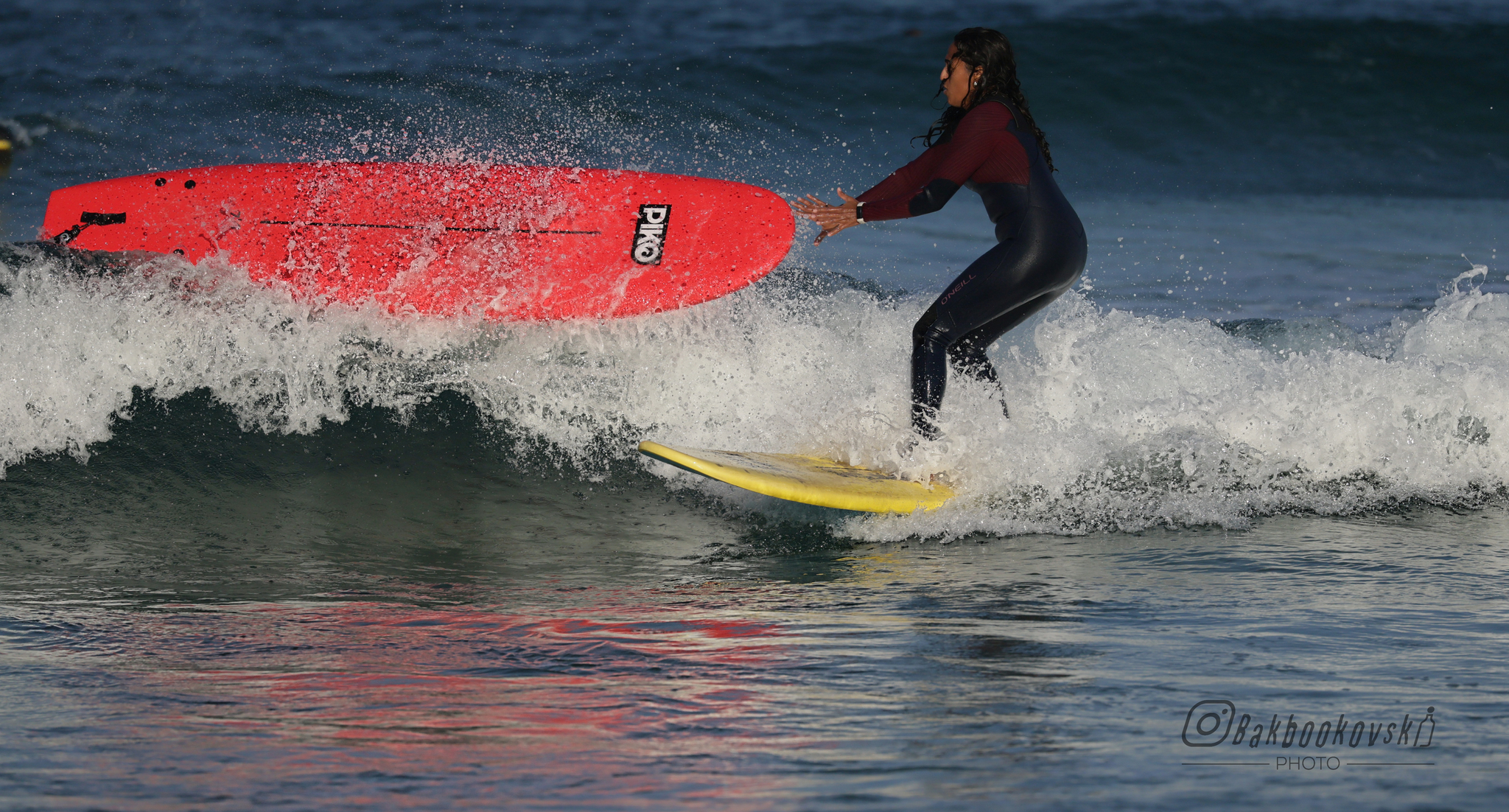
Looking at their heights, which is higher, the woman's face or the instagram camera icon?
the woman's face

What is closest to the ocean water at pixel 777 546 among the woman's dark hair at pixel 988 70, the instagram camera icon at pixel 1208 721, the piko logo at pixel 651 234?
the instagram camera icon at pixel 1208 721

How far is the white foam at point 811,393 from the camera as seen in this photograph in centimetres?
447

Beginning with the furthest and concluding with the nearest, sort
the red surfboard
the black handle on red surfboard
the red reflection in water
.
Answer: the black handle on red surfboard, the red surfboard, the red reflection in water

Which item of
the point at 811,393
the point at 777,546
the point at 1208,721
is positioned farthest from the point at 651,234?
the point at 1208,721

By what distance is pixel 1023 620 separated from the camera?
308cm

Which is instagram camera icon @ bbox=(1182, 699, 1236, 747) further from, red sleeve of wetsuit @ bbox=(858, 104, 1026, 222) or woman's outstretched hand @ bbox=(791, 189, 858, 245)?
woman's outstretched hand @ bbox=(791, 189, 858, 245)

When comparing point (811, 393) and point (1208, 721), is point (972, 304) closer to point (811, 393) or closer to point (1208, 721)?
point (811, 393)

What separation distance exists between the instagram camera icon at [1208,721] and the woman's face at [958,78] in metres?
2.24

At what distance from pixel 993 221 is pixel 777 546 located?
1235mm

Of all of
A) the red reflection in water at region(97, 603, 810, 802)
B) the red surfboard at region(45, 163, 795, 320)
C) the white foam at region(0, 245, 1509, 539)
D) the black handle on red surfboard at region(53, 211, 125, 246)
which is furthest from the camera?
the black handle on red surfboard at region(53, 211, 125, 246)

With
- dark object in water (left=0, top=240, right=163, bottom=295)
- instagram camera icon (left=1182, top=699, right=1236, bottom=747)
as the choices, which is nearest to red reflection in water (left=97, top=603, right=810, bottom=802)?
instagram camera icon (left=1182, top=699, right=1236, bottom=747)

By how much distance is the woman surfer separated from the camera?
4016 millimetres

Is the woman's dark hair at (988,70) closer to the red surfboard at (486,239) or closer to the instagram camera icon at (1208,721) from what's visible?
the red surfboard at (486,239)

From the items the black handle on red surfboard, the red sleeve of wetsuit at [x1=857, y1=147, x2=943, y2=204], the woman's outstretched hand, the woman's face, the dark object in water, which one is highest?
the woman's face
